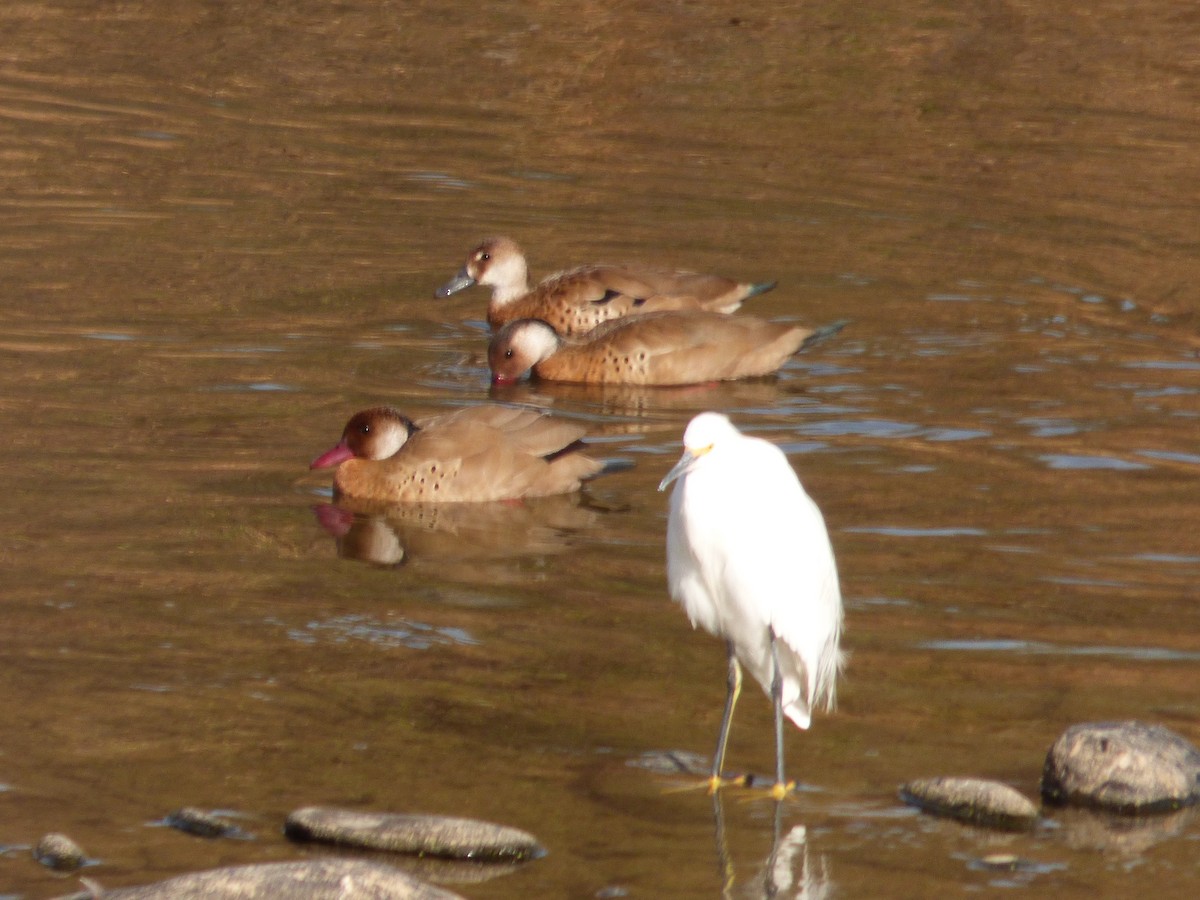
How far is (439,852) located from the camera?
5773mm

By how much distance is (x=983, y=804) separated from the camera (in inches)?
237

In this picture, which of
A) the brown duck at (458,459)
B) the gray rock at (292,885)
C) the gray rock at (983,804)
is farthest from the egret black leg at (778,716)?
the brown duck at (458,459)

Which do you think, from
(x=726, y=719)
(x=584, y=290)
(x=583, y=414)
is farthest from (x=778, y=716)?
(x=584, y=290)

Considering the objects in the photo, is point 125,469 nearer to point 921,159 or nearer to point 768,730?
Result: point 768,730

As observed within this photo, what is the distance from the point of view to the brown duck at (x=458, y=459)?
9.59 metres

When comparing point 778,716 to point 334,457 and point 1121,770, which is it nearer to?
point 1121,770

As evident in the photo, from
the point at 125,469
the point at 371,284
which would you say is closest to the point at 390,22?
the point at 371,284

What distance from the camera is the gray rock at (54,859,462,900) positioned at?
511 cm

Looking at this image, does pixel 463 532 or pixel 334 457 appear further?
pixel 334 457

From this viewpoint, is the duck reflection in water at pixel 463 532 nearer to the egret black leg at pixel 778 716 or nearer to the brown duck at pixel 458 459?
the brown duck at pixel 458 459

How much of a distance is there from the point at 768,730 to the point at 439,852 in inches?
62.3

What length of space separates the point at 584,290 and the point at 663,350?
4.01ft

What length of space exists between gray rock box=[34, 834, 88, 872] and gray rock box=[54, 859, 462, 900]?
43 centimetres

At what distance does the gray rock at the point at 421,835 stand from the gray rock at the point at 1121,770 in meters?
1.63
